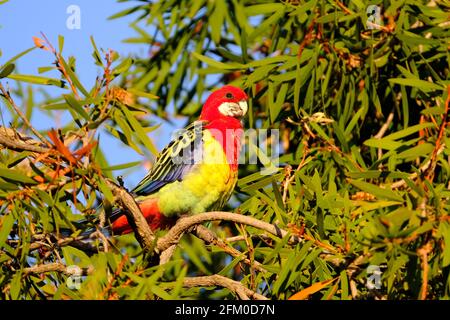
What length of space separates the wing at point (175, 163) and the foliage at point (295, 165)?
1.51 feet

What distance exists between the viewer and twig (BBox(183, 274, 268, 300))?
9.59 feet

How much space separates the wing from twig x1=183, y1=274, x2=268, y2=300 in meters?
1.25

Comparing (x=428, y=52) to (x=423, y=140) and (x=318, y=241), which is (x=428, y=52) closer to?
(x=423, y=140)

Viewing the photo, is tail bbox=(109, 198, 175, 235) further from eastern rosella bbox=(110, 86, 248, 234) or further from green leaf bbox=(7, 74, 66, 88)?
green leaf bbox=(7, 74, 66, 88)

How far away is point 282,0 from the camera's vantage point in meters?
4.34

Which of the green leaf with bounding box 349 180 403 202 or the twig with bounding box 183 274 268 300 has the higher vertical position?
the green leaf with bounding box 349 180 403 202

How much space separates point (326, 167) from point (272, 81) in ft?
1.91

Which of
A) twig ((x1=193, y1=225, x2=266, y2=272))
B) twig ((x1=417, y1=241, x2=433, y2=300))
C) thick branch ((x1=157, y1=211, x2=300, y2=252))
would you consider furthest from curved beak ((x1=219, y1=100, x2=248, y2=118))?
twig ((x1=417, y1=241, x2=433, y2=300))

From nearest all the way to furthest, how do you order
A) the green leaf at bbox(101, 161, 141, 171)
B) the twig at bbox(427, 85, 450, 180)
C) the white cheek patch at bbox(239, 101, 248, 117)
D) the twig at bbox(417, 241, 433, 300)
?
the twig at bbox(417, 241, 433, 300)
the green leaf at bbox(101, 161, 141, 171)
the twig at bbox(427, 85, 450, 180)
the white cheek patch at bbox(239, 101, 248, 117)

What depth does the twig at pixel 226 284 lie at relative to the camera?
2924 millimetres

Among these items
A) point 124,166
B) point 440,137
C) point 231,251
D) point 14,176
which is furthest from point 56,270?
point 440,137

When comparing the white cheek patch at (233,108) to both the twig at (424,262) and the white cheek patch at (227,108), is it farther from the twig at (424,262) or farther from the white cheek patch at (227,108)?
the twig at (424,262)

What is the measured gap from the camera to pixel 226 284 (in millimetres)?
3012
